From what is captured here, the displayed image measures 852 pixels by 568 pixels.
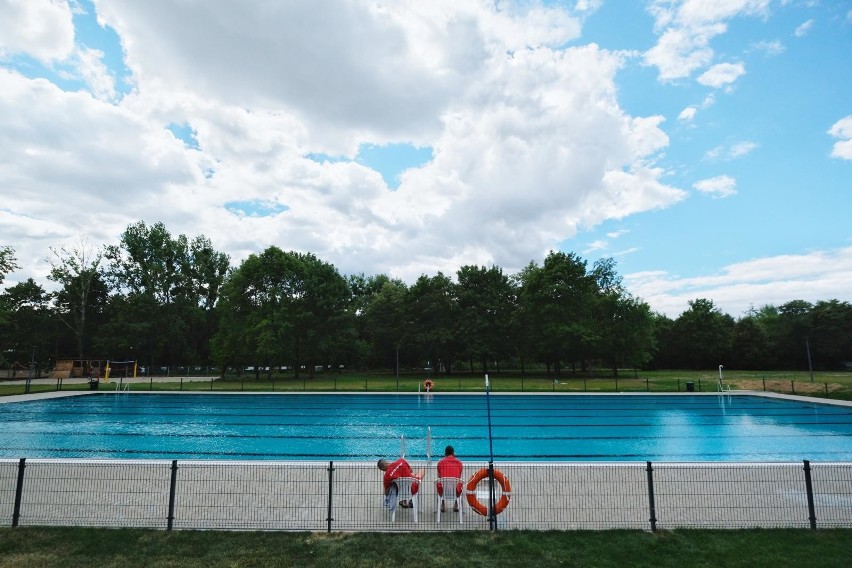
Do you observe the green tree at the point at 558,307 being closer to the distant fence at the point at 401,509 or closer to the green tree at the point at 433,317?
the green tree at the point at 433,317

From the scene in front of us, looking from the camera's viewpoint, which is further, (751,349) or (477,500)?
(751,349)

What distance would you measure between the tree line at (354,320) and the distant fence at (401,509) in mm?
36206

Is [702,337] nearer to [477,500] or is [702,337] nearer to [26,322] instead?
[477,500]

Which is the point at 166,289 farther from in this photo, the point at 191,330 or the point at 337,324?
the point at 337,324

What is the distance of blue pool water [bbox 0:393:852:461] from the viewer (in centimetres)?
1527

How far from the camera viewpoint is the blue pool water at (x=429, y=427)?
15273 millimetres

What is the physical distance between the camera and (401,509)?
25.4 ft

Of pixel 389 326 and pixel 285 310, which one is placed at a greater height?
Result: pixel 285 310

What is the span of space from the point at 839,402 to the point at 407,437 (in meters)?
24.8

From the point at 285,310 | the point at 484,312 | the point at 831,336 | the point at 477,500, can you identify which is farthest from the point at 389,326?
the point at 831,336

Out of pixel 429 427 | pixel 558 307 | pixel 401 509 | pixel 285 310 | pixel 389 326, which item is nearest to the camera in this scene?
pixel 401 509

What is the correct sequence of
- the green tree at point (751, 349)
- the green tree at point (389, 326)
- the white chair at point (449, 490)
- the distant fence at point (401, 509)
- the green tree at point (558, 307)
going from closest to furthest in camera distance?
the distant fence at point (401, 509) → the white chair at point (449, 490) → the green tree at point (558, 307) → the green tree at point (389, 326) → the green tree at point (751, 349)

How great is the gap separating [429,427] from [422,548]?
11.9 meters

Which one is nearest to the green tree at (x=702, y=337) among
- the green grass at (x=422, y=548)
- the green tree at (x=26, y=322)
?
the green grass at (x=422, y=548)
